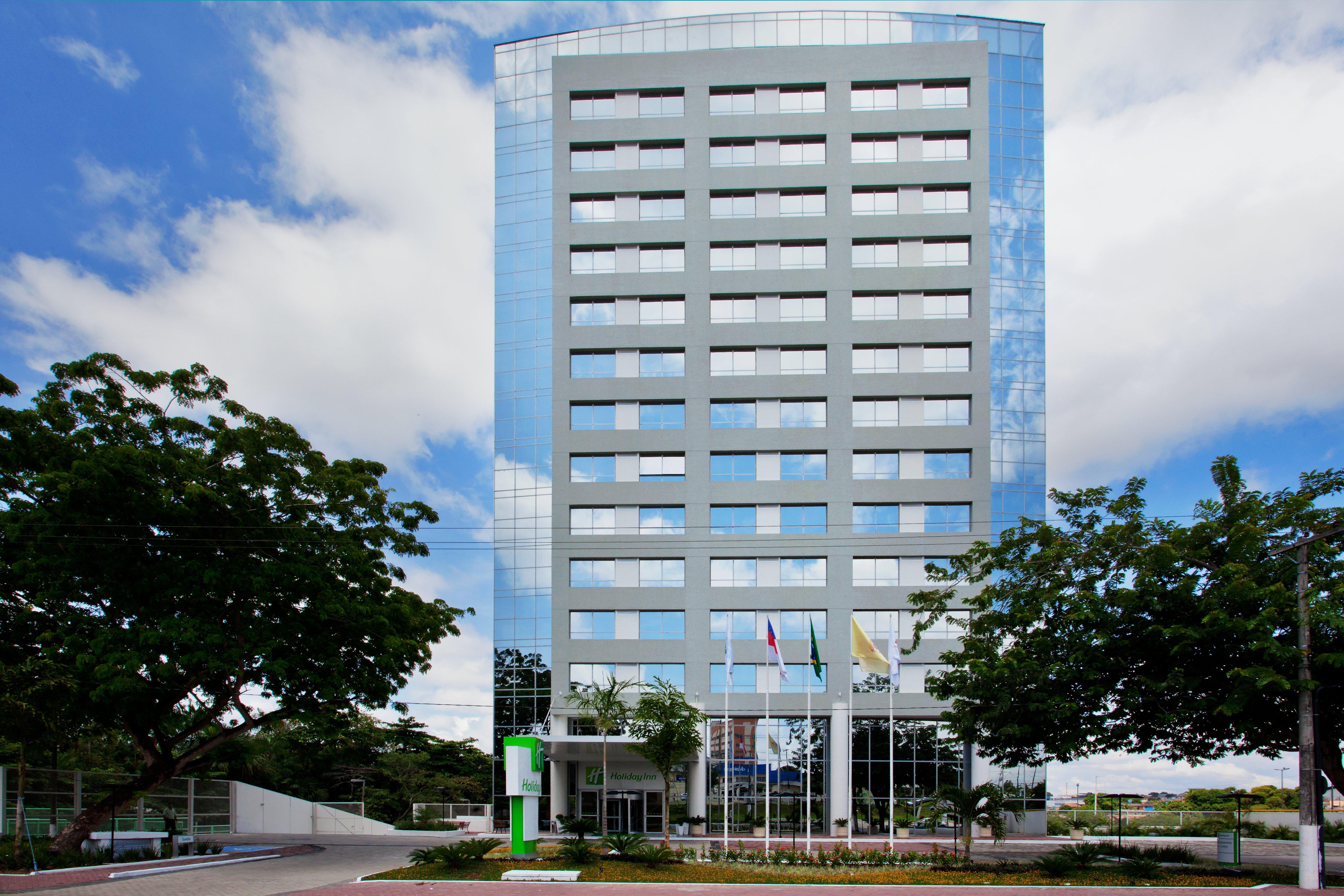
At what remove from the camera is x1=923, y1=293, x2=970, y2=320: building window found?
51531 mm

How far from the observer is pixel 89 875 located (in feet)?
85.4

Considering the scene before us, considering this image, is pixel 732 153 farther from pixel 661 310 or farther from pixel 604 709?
pixel 604 709

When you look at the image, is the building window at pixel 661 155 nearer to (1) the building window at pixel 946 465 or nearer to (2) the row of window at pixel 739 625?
(1) the building window at pixel 946 465

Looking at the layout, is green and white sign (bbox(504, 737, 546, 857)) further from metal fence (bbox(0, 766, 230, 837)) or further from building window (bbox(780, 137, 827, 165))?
building window (bbox(780, 137, 827, 165))

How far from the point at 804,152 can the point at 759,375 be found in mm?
12731

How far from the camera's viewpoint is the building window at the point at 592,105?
54875 millimetres

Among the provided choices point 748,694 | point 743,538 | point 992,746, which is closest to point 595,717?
point 748,694

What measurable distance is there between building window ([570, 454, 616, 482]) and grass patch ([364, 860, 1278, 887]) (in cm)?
2506

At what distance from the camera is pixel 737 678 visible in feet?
160

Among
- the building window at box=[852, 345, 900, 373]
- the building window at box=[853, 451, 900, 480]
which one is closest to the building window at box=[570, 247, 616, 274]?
the building window at box=[852, 345, 900, 373]

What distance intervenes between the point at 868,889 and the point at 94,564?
79.7 feet

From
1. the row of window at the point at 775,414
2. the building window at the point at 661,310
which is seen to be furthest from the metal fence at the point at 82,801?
the building window at the point at 661,310

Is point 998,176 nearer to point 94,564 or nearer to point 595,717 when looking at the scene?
point 595,717

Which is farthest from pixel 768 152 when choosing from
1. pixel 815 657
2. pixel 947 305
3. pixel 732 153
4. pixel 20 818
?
pixel 20 818
